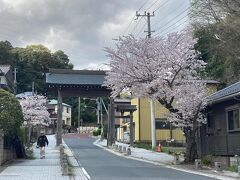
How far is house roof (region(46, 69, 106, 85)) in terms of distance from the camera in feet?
140

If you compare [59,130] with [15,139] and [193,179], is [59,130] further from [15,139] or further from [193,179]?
[193,179]

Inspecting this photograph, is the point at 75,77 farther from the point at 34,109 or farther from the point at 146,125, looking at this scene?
the point at 34,109

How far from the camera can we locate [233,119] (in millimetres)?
23266

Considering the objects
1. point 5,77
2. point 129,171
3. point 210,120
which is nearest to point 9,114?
point 129,171

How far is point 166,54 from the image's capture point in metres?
25.0

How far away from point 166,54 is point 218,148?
21.1 feet

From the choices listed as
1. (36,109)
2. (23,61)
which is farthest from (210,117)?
(23,61)

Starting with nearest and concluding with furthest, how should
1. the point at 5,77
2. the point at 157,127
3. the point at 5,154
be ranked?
the point at 5,154 → the point at 5,77 → the point at 157,127

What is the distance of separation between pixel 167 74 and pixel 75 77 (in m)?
21.0

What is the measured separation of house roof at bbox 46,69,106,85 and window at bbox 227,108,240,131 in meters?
20.7

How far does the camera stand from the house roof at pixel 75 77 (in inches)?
1678

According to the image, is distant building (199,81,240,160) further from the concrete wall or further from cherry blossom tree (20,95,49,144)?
cherry blossom tree (20,95,49,144)

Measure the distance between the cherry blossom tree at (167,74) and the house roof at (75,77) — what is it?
16.3 meters

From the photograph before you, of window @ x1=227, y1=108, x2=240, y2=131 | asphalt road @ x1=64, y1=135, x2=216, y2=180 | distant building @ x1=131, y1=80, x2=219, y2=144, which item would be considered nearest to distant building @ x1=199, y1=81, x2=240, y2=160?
window @ x1=227, y1=108, x2=240, y2=131
